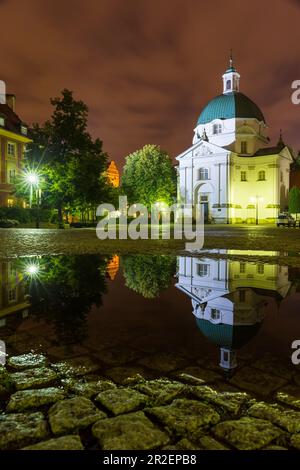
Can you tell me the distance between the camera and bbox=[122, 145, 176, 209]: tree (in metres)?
66.6

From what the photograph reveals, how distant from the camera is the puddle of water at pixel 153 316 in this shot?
3.44m

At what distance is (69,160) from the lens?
3581 centimetres

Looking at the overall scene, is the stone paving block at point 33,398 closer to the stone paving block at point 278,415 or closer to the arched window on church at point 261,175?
the stone paving block at point 278,415

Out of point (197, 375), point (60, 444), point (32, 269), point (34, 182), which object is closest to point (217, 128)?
point (34, 182)

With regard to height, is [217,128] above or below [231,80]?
below

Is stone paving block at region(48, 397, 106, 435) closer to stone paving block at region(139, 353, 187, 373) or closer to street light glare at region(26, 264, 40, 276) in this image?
stone paving block at region(139, 353, 187, 373)

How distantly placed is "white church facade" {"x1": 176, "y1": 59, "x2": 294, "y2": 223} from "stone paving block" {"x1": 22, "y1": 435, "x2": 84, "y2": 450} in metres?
57.7

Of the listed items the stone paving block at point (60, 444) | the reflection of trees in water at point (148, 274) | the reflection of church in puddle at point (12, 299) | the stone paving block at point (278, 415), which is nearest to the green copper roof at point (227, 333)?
the stone paving block at point (278, 415)

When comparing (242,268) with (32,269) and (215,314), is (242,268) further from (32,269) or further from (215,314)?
(32,269)

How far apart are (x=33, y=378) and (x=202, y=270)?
20.1 ft

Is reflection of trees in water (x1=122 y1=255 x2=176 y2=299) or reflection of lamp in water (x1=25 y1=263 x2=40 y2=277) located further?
reflection of lamp in water (x1=25 y1=263 x2=40 y2=277)

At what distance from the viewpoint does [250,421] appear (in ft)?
7.30

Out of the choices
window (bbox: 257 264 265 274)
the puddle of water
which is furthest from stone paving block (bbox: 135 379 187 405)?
window (bbox: 257 264 265 274)

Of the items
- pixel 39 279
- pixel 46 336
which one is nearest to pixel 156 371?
pixel 46 336
